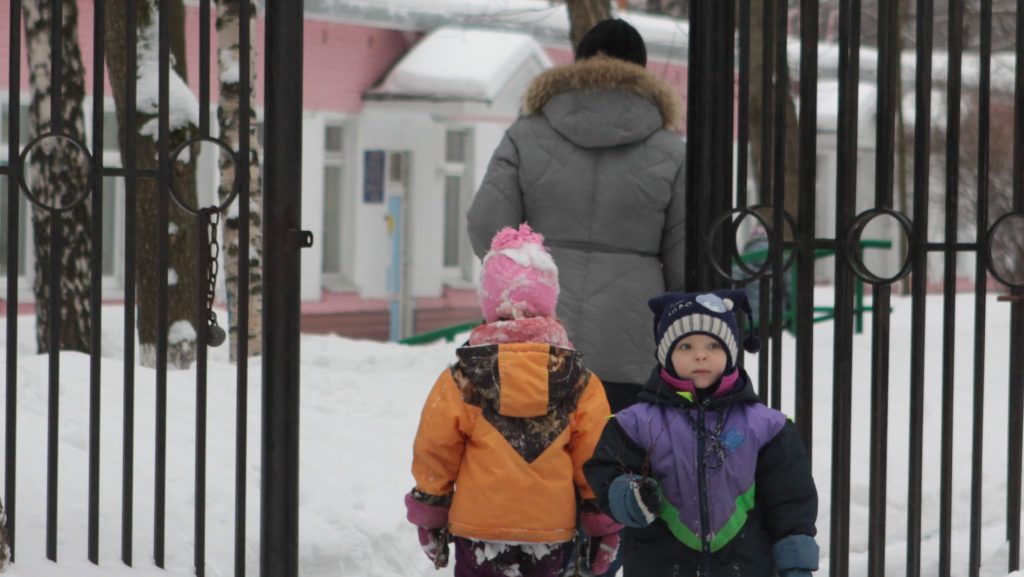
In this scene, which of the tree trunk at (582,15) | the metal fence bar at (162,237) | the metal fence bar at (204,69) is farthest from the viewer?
the tree trunk at (582,15)

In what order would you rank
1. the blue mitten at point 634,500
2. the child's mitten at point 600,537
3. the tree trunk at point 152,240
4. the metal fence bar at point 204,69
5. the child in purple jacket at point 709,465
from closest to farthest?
the blue mitten at point 634,500, the child in purple jacket at point 709,465, the child's mitten at point 600,537, the metal fence bar at point 204,69, the tree trunk at point 152,240

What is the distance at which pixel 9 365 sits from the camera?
4.48 metres

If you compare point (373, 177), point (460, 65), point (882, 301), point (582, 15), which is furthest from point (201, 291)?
point (373, 177)

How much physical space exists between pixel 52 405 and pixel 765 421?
6.85 feet

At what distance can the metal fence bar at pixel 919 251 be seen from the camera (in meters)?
4.81

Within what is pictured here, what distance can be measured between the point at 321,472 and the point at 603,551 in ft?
9.09

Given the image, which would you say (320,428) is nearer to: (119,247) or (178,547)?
(178,547)

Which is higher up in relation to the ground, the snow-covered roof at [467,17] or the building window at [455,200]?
the snow-covered roof at [467,17]

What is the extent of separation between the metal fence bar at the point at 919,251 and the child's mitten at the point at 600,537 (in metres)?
1.15

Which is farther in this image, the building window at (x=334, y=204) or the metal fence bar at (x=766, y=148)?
the building window at (x=334, y=204)

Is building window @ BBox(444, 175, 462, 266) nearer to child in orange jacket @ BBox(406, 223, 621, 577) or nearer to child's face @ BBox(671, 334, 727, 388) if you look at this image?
child in orange jacket @ BBox(406, 223, 621, 577)

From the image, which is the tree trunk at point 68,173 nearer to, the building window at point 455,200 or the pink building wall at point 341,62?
the pink building wall at point 341,62

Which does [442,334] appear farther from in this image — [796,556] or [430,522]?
[796,556]

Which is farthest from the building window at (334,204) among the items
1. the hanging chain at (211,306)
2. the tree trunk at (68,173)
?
the hanging chain at (211,306)
